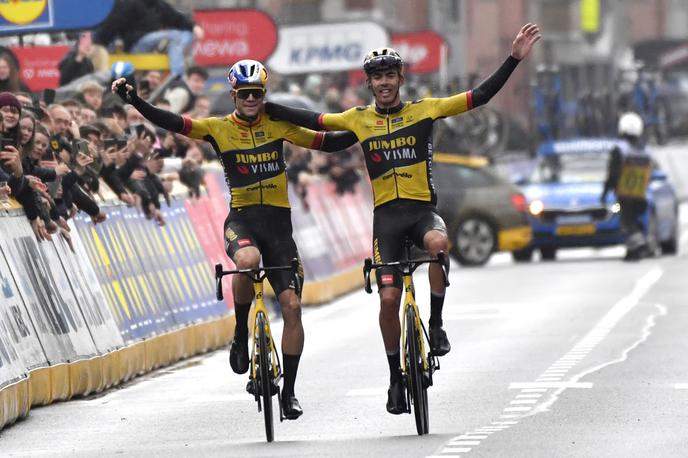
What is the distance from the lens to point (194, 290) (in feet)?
61.0

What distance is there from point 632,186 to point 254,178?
18.5 metres

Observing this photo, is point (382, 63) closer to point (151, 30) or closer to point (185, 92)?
point (185, 92)

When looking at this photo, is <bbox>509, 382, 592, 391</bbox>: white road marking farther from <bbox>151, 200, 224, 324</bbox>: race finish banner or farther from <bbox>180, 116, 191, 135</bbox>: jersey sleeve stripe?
<bbox>151, 200, 224, 324</bbox>: race finish banner

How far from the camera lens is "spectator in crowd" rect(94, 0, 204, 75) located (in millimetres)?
23156

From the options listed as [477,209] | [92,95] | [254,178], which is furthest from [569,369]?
[477,209]

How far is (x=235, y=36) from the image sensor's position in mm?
29062

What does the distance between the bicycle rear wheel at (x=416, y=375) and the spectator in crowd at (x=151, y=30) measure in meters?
12.0

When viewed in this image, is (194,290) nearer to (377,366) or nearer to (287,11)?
(377,366)

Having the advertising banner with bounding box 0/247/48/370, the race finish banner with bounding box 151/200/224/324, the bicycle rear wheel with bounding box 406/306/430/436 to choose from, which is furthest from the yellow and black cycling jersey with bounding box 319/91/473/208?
the race finish banner with bounding box 151/200/224/324

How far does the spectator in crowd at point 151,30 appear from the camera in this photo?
2316 centimetres

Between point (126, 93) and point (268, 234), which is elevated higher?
point (126, 93)

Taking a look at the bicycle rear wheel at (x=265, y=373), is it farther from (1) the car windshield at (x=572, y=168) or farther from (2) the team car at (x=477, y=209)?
(1) the car windshield at (x=572, y=168)

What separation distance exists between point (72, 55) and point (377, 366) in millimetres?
7119

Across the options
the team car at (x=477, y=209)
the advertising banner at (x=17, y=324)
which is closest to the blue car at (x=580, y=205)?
the team car at (x=477, y=209)
